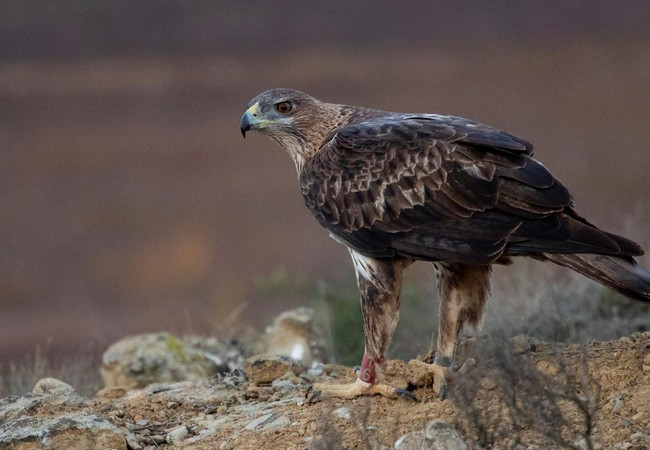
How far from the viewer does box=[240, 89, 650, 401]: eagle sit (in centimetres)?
636

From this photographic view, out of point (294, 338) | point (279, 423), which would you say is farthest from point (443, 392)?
point (294, 338)

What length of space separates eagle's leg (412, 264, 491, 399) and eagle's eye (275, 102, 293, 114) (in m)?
1.58

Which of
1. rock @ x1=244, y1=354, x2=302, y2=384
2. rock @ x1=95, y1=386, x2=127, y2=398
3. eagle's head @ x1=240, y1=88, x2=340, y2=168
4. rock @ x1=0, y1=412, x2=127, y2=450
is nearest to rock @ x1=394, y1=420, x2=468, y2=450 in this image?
rock @ x1=0, y1=412, x2=127, y2=450

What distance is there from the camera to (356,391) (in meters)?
6.78

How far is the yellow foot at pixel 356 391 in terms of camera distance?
671 centimetres

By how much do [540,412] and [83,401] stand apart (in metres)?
3.38

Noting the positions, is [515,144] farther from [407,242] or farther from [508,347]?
[508,347]

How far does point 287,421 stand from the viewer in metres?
6.43

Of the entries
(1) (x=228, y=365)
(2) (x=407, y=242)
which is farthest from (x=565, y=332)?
(2) (x=407, y=242)

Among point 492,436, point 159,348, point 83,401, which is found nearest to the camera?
point 492,436

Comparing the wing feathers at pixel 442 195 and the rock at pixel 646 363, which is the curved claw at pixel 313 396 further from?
the rock at pixel 646 363

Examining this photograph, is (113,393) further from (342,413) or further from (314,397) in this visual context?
(342,413)

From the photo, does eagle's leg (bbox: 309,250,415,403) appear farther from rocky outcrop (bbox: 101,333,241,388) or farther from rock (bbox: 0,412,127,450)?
rocky outcrop (bbox: 101,333,241,388)

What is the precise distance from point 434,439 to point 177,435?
1860 mm
